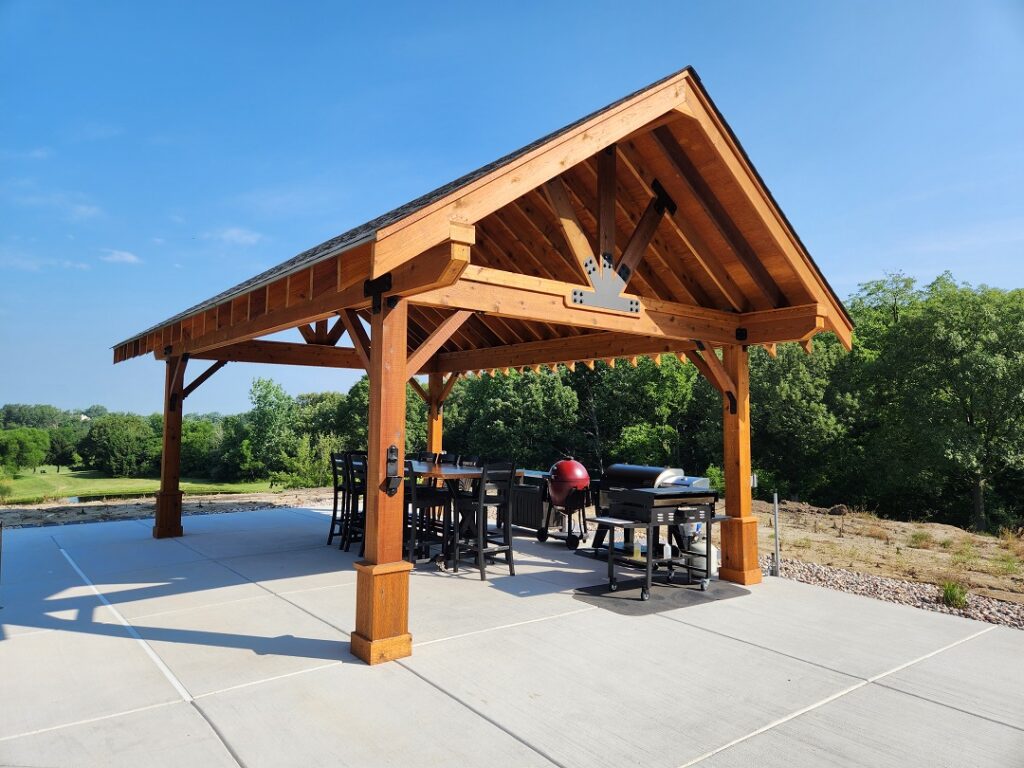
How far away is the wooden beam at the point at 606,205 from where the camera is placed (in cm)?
564

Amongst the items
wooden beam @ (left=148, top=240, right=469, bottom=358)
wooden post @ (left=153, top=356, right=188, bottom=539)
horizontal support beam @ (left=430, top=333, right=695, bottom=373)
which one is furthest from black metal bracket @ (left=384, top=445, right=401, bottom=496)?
wooden post @ (left=153, top=356, right=188, bottom=539)

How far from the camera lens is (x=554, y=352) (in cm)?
977

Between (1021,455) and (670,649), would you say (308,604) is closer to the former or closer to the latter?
(670,649)

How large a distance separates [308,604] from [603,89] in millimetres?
9563

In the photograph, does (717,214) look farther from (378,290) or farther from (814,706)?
(814,706)

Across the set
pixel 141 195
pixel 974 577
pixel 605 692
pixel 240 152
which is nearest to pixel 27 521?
pixel 605 692

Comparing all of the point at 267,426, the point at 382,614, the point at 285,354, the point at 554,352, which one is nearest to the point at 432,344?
the point at 382,614

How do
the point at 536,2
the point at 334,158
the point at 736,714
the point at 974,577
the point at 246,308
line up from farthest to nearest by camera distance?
1. the point at 334,158
2. the point at 536,2
3. the point at 974,577
4. the point at 246,308
5. the point at 736,714

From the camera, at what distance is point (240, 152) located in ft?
71.7

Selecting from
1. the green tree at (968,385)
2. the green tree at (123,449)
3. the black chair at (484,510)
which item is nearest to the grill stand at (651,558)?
the black chair at (484,510)

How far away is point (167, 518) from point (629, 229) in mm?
7514

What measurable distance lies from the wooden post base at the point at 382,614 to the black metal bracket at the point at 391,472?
524 mm

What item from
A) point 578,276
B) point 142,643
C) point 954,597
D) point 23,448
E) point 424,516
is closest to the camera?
point 142,643

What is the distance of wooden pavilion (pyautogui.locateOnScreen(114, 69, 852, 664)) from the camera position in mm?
4258
